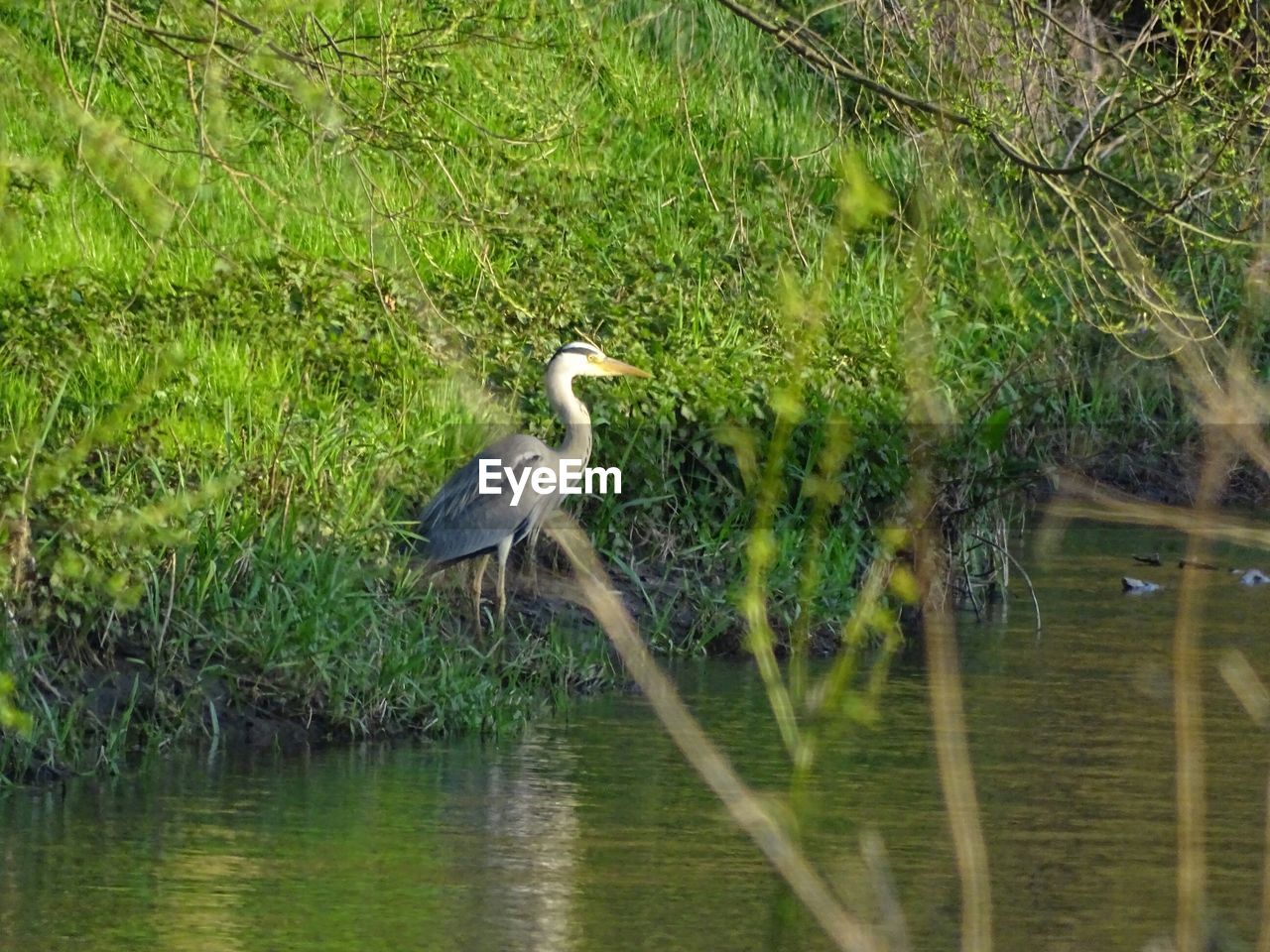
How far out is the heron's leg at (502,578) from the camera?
9.49 m

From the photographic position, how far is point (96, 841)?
656 cm

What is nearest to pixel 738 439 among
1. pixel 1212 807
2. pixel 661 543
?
pixel 1212 807

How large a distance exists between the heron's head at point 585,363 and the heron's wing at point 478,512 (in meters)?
0.63

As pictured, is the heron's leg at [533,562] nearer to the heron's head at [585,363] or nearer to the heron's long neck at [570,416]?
the heron's long neck at [570,416]

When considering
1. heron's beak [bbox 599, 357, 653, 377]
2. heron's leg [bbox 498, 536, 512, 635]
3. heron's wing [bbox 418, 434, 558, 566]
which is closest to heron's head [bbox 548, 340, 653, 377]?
heron's beak [bbox 599, 357, 653, 377]

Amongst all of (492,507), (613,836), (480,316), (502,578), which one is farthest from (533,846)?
(480,316)

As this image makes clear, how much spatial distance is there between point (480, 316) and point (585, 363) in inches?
53.5

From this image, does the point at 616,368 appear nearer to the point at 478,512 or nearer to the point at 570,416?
the point at 570,416

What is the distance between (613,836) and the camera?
6.83m

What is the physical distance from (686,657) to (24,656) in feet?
10.6

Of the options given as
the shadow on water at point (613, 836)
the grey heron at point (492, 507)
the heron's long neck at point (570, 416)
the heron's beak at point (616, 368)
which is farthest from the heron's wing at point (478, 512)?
the shadow on water at point (613, 836)

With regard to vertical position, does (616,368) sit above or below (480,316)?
below

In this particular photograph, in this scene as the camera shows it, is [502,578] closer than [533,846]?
No

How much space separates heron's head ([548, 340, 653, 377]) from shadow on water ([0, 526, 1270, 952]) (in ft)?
6.17
